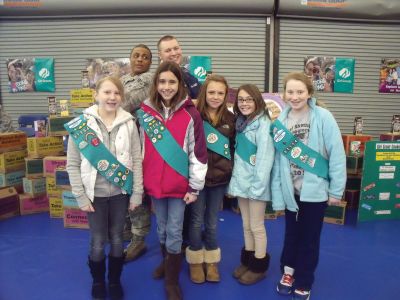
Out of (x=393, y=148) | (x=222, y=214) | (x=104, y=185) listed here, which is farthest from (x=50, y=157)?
(x=393, y=148)

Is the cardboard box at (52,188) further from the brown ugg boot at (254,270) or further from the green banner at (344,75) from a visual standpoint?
the green banner at (344,75)

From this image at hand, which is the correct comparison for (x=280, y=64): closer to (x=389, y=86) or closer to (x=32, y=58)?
(x=389, y=86)

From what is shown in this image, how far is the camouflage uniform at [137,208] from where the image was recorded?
2656 mm

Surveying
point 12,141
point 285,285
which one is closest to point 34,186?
point 12,141

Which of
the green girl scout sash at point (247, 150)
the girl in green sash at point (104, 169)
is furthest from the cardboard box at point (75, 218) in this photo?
the green girl scout sash at point (247, 150)

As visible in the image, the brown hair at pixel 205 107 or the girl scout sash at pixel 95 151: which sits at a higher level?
the brown hair at pixel 205 107

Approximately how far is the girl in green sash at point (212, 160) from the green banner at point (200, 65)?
111 inches

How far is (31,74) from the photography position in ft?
17.6

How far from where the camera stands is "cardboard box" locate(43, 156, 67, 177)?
12.1 ft

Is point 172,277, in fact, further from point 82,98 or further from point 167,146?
point 82,98

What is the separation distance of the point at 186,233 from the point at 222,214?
4.44 feet

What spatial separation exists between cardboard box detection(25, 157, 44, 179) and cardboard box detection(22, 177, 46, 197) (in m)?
0.06

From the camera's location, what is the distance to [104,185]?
2119 mm

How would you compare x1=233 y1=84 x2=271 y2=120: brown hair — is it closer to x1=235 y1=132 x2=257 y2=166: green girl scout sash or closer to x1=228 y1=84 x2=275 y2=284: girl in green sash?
x1=228 y1=84 x2=275 y2=284: girl in green sash
